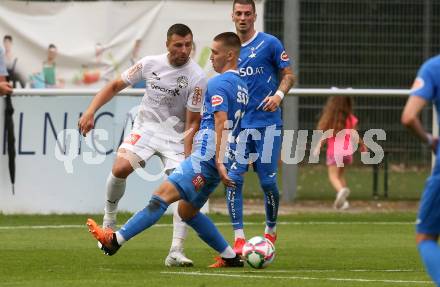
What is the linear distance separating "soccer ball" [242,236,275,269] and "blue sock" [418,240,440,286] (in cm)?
301

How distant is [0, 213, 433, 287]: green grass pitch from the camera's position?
34.5 ft

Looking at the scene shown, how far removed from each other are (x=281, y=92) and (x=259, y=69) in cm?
38

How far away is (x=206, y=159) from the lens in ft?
37.2

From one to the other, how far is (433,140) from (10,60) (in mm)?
13038

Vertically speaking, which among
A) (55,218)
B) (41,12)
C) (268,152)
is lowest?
(55,218)

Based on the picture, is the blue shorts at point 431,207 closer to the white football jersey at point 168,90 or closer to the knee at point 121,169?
the white football jersey at point 168,90

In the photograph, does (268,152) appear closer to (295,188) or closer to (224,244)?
(224,244)

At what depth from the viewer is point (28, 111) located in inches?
695

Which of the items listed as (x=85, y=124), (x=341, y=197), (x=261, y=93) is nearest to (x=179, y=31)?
(x=85, y=124)

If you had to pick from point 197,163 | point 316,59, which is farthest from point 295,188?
point 197,163

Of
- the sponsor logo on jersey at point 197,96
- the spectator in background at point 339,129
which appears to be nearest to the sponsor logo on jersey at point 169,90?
the sponsor logo on jersey at point 197,96

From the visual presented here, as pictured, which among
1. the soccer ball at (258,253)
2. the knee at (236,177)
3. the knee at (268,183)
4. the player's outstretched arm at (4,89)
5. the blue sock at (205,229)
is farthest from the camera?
the knee at (268,183)

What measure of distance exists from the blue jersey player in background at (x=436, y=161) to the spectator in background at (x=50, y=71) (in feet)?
41.5

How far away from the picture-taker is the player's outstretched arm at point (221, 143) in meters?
11.0
